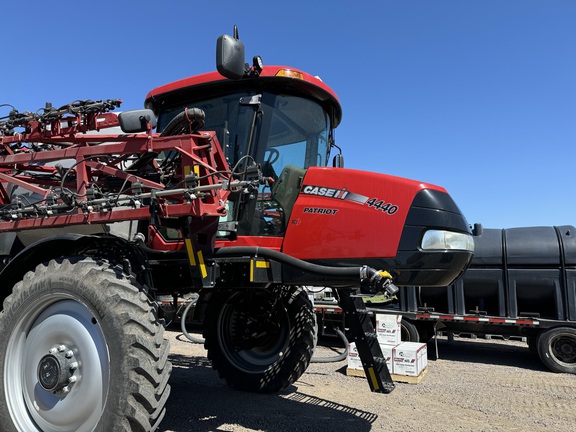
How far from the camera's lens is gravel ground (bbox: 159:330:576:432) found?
4.73 m

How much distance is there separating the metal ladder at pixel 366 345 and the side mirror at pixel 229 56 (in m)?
2.06

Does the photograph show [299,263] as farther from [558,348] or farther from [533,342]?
[533,342]

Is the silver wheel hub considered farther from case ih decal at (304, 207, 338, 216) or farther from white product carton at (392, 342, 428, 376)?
white product carton at (392, 342, 428, 376)

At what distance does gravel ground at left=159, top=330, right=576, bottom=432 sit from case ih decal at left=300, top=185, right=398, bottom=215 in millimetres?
2184

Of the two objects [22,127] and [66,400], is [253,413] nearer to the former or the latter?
[66,400]

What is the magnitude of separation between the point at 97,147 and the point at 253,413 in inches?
117

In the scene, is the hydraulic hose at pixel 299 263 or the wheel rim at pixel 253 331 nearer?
the hydraulic hose at pixel 299 263

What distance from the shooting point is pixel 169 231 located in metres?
4.35

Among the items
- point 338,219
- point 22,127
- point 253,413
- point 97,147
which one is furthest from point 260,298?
point 22,127

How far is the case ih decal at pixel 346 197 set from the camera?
146 inches

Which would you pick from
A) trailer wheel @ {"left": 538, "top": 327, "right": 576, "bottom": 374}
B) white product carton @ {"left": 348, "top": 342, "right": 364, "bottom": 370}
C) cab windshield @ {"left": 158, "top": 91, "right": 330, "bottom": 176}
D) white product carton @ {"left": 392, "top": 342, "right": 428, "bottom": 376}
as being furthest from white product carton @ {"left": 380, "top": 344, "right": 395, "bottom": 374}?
cab windshield @ {"left": 158, "top": 91, "right": 330, "bottom": 176}

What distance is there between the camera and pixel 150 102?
4.84 m

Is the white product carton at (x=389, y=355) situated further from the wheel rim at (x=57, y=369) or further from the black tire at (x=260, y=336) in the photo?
the wheel rim at (x=57, y=369)

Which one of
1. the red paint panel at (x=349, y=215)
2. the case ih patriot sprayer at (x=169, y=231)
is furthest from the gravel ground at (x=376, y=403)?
the red paint panel at (x=349, y=215)
